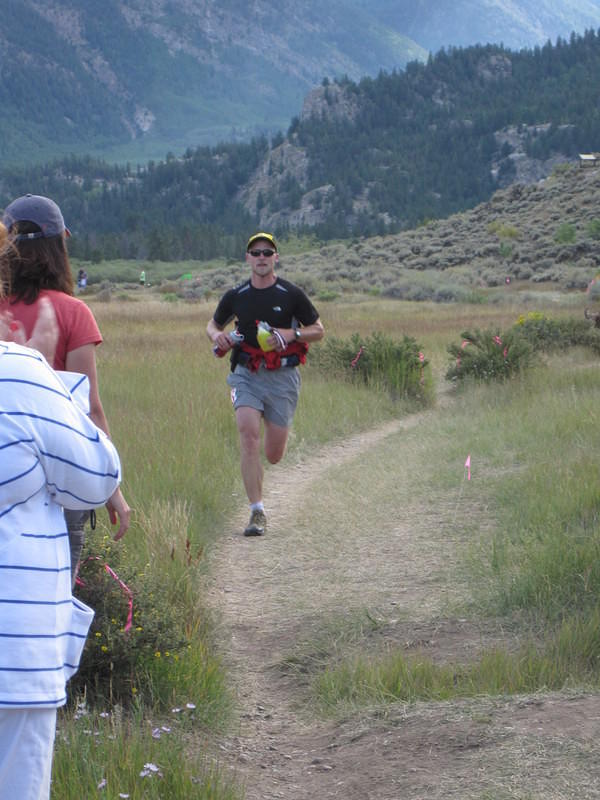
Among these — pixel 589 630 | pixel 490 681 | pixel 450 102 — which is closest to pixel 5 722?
pixel 490 681

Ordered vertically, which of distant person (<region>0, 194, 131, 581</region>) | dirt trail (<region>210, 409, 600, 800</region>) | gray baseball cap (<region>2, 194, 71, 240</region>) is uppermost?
gray baseball cap (<region>2, 194, 71, 240</region>)

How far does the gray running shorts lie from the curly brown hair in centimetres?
337

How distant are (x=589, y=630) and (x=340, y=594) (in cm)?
162

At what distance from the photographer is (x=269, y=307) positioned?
7.60m

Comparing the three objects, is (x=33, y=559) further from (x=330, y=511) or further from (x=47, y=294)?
(x=330, y=511)

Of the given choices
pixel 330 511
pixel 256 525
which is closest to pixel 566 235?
pixel 330 511

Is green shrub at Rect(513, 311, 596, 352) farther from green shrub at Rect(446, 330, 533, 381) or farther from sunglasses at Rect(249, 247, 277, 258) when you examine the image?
sunglasses at Rect(249, 247, 277, 258)

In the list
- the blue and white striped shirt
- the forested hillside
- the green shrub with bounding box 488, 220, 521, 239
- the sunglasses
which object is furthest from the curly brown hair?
the forested hillside

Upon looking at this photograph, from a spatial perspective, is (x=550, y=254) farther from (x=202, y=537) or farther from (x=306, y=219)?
(x=306, y=219)

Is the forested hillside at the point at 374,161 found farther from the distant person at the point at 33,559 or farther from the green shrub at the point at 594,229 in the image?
the distant person at the point at 33,559

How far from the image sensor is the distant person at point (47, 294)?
4.12 metres

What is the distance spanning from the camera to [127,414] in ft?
35.7

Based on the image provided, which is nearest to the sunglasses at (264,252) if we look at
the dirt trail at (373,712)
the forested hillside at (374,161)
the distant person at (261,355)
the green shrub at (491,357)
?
the distant person at (261,355)

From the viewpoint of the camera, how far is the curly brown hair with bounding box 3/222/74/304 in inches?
164
